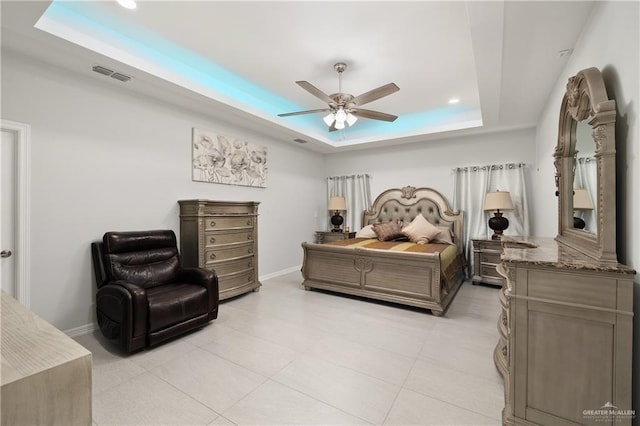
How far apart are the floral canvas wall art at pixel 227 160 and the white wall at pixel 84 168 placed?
0.12 m

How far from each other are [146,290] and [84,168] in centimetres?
135

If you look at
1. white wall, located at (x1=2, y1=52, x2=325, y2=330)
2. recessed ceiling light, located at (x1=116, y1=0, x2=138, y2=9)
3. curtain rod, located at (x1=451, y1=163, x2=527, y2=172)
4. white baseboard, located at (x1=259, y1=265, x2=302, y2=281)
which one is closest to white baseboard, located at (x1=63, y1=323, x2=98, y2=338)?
white wall, located at (x1=2, y1=52, x2=325, y2=330)

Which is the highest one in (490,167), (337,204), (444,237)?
(490,167)

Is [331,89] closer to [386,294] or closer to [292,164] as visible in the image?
[292,164]

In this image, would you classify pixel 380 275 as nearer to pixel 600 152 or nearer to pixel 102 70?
pixel 600 152

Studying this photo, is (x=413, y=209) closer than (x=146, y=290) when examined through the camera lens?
No

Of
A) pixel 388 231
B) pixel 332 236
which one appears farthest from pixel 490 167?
pixel 332 236

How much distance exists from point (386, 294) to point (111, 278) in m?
2.93

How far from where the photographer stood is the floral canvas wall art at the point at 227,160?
3803 millimetres

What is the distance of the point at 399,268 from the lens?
11.3ft

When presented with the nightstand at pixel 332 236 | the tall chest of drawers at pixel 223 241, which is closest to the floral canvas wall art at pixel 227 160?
the tall chest of drawers at pixel 223 241

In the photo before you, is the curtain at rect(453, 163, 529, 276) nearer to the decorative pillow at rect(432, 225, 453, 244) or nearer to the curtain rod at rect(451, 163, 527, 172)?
the curtain rod at rect(451, 163, 527, 172)

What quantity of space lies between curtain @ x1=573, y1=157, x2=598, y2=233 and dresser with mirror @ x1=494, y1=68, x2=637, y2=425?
0.09 feet

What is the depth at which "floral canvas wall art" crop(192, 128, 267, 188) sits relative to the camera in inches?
150
